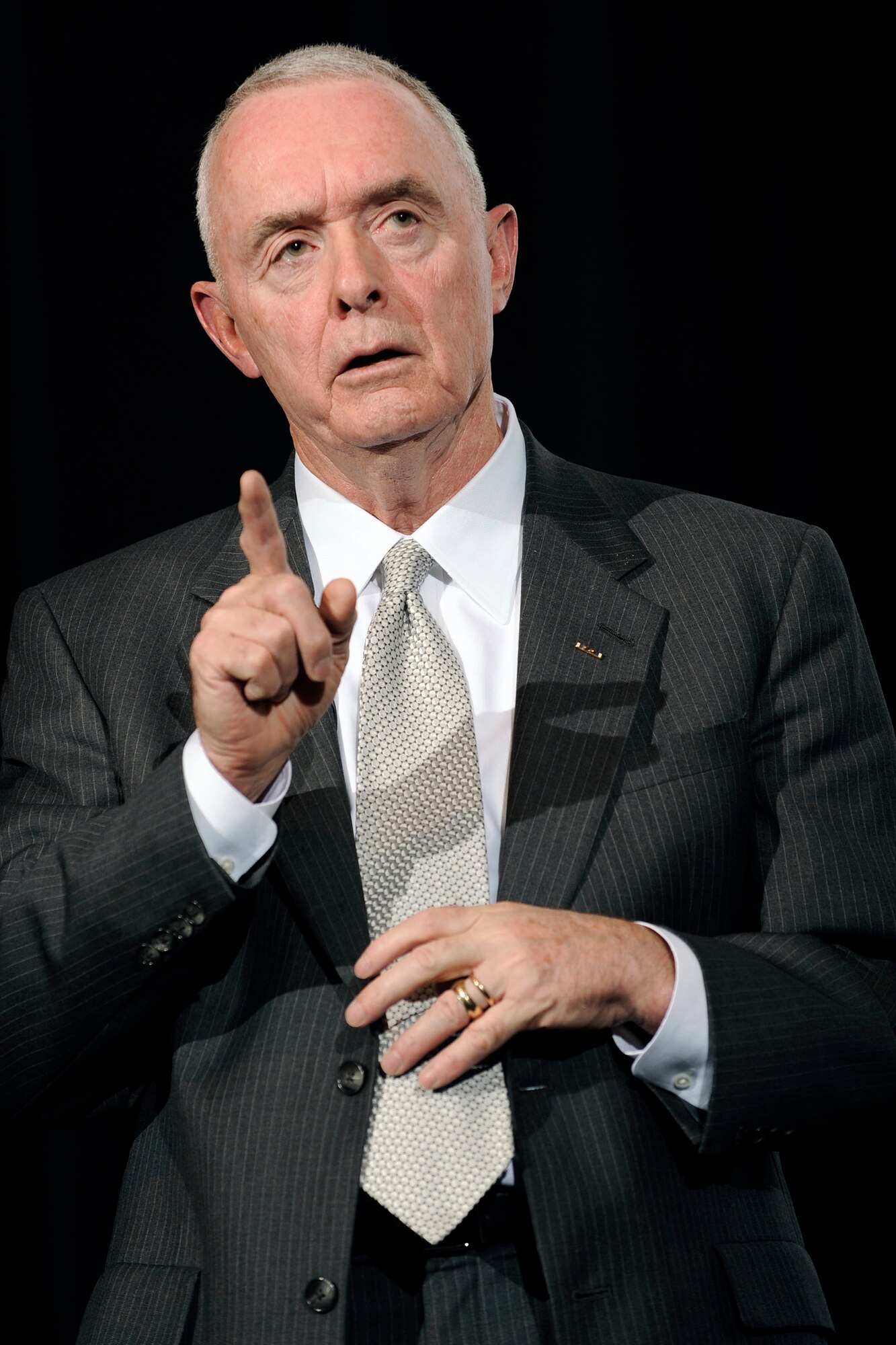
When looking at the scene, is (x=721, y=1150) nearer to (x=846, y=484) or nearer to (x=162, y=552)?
(x=162, y=552)

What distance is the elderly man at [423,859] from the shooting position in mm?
1364

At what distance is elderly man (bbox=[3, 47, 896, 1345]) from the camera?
1364 mm

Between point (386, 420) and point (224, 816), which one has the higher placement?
point (386, 420)

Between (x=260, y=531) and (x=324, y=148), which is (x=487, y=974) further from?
(x=324, y=148)

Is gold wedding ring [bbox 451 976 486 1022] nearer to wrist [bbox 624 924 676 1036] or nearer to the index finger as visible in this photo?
wrist [bbox 624 924 676 1036]

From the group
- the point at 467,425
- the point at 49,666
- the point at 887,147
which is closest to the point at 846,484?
the point at 887,147

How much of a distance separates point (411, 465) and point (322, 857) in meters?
0.54

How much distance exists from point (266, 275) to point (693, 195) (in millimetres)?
902

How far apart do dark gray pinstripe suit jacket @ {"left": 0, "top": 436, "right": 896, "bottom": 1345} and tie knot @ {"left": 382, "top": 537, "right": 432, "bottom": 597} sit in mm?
138

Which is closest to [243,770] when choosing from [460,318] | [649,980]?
[649,980]

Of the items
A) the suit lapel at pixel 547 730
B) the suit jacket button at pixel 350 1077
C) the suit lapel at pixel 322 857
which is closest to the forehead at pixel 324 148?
the suit lapel at pixel 547 730

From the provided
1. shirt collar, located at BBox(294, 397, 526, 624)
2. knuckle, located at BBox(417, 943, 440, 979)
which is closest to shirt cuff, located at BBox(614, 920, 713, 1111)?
knuckle, located at BBox(417, 943, 440, 979)

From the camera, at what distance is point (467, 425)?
6.03 feet

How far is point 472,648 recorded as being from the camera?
5.53 feet
